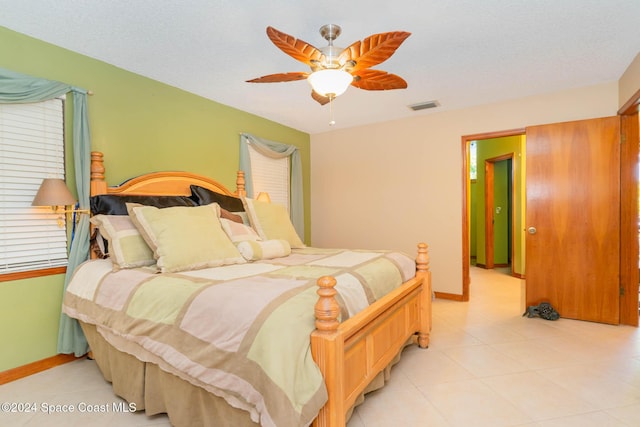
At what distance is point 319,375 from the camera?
126 cm

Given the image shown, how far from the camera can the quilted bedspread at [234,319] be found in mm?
1209

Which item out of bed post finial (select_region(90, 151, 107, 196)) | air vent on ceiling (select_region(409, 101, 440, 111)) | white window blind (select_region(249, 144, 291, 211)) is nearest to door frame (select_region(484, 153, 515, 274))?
air vent on ceiling (select_region(409, 101, 440, 111))

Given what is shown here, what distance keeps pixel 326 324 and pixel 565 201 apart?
3.28 meters

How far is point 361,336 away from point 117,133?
8.58 ft

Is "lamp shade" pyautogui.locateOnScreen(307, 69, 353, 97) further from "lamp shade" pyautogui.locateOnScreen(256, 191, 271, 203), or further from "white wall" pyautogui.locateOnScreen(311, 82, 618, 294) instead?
"white wall" pyautogui.locateOnScreen(311, 82, 618, 294)

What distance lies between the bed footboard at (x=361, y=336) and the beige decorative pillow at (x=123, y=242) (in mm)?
1446

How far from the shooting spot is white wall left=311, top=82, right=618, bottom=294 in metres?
3.56

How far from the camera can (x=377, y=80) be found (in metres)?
2.16

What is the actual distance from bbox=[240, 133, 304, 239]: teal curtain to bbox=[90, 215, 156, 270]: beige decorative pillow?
1.75 metres

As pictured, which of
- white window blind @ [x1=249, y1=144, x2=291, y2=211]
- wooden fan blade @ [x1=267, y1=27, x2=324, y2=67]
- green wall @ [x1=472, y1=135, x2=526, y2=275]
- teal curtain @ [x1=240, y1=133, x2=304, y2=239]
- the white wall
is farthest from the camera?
green wall @ [x1=472, y1=135, x2=526, y2=275]

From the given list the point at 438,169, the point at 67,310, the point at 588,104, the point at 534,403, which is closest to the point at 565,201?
the point at 588,104

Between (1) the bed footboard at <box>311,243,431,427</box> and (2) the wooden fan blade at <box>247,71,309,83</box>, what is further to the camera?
(2) the wooden fan blade at <box>247,71,309,83</box>

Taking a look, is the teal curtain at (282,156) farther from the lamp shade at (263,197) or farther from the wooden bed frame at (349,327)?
the wooden bed frame at (349,327)

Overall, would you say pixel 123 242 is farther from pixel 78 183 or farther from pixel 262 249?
pixel 262 249
